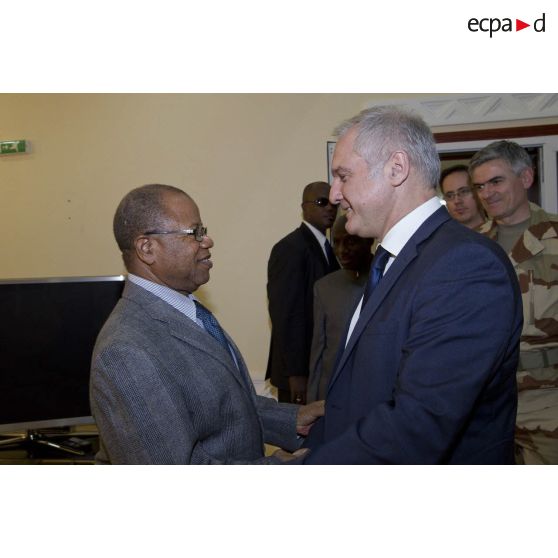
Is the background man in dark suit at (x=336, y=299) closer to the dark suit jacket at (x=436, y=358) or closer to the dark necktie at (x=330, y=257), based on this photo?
the dark necktie at (x=330, y=257)

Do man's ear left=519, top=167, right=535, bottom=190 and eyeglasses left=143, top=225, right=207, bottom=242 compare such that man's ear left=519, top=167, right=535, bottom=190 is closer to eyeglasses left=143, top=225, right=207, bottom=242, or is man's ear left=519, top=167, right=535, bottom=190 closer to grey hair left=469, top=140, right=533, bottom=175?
grey hair left=469, top=140, right=533, bottom=175

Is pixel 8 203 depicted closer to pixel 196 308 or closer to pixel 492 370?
pixel 196 308

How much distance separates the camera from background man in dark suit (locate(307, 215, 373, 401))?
2.78 meters

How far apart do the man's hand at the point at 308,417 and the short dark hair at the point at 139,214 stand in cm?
74

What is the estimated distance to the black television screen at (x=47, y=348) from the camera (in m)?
2.71

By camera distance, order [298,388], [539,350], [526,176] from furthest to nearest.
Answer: [298,388]
[526,176]
[539,350]

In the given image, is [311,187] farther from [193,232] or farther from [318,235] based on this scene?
[193,232]

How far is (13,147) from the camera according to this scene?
13.4 feet

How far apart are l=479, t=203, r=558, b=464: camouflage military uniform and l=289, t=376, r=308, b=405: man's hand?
1.27 metres

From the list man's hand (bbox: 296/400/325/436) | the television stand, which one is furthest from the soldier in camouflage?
the television stand

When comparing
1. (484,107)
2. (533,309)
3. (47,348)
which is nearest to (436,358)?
(533,309)

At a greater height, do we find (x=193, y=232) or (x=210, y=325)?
(x=193, y=232)

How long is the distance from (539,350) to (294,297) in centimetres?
142

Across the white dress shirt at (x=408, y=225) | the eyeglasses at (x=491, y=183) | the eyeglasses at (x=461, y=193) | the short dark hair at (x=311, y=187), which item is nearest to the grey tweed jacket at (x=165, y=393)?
the white dress shirt at (x=408, y=225)
